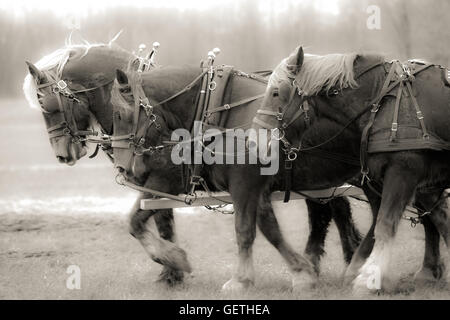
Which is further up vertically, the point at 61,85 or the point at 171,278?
the point at 61,85

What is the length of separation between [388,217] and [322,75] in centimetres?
126

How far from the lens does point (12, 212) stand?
1206 centimetres

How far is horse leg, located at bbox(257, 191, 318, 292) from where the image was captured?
6.53 meters

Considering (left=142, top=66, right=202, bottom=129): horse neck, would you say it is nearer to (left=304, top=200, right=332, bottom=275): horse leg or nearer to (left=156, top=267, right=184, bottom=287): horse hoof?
(left=156, top=267, right=184, bottom=287): horse hoof

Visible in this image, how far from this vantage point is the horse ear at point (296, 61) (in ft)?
20.3

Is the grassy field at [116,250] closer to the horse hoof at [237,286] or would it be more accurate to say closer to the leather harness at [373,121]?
the horse hoof at [237,286]

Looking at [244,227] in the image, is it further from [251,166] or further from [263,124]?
[263,124]

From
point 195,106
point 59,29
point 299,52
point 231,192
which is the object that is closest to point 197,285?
point 231,192

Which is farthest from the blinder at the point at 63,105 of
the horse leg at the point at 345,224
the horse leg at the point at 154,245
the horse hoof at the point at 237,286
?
the horse leg at the point at 345,224

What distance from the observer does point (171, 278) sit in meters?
7.31

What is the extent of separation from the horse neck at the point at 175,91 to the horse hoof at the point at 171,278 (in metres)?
1.43

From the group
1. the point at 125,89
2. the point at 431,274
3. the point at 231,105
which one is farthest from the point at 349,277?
the point at 125,89

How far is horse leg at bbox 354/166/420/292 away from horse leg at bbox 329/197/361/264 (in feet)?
5.55
